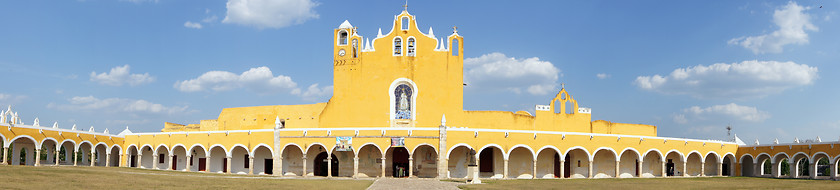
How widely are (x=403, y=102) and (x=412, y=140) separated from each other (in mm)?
5267

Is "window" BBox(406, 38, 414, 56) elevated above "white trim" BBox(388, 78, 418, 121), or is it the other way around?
"window" BBox(406, 38, 414, 56)

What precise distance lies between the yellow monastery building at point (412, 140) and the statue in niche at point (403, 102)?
64mm

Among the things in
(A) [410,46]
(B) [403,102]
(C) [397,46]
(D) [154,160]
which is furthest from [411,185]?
(D) [154,160]

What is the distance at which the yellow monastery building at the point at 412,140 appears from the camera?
40.6m

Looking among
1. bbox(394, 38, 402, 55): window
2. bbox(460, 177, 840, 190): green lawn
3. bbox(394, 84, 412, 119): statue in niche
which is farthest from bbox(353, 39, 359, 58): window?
bbox(460, 177, 840, 190): green lawn

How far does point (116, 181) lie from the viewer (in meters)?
26.6

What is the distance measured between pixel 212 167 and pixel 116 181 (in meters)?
20.1

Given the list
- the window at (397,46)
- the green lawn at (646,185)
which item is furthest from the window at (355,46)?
the green lawn at (646,185)

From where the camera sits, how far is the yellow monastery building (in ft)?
133

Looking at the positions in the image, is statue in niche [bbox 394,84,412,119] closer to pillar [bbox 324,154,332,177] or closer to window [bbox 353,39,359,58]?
window [bbox 353,39,359,58]

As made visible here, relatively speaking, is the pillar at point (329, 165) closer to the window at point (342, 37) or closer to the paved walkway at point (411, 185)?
the paved walkway at point (411, 185)

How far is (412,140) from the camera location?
39406 mm

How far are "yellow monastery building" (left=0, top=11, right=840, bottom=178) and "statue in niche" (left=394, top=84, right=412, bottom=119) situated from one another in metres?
0.06

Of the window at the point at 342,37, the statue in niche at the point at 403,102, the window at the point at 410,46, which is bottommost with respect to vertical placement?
Answer: the statue in niche at the point at 403,102
